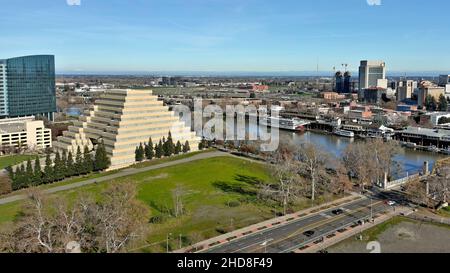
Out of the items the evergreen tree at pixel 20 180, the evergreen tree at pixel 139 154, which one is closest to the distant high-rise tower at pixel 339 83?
A: the evergreen tree at pixel 139 154

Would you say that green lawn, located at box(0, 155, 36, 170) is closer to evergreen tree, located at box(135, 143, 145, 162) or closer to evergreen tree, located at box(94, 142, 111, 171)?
evergreen tree, located at box(94, 142, 111, 171)

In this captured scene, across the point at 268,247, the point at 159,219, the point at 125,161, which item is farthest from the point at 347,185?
the point at 125,161

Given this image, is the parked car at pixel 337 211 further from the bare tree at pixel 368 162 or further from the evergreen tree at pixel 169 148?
the evergreen tree at pixel 169 148

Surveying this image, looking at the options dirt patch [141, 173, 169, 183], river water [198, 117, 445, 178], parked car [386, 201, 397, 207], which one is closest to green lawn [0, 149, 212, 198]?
dirt patch [141, 173, 169, 183]

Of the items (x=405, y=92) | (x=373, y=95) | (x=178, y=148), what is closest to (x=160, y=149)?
(x=178, y=148)

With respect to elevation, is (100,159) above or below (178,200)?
above

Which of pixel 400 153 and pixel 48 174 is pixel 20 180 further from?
pixel 400 153
